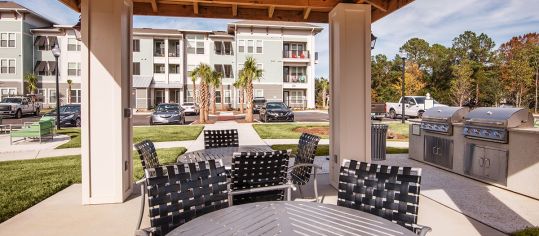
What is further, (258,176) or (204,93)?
(204,93)

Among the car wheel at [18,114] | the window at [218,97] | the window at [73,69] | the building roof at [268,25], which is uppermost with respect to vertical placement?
the building roof at [268,25]

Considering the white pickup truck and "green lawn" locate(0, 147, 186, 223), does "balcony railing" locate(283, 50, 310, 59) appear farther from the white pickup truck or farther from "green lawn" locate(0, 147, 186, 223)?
"green lawn" locate(0, 147, 186, 223)

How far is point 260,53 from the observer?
39219 mm

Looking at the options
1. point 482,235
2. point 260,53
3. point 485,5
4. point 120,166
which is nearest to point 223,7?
point 120,166

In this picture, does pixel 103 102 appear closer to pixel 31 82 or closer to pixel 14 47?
pixel 31 82

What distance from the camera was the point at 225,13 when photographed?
22.8 ft

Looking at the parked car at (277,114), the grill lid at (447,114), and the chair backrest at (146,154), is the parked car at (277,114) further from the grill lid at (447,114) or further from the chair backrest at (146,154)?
the chair backrest at (146,154)

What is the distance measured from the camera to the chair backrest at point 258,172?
339cm

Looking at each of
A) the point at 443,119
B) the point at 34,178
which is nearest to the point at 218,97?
the point at 34,178

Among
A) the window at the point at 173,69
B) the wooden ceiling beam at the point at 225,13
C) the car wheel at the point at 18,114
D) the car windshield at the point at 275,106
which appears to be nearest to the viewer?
the wooden ceiling beam at the point at 225,13

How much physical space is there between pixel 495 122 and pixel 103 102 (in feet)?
22.6

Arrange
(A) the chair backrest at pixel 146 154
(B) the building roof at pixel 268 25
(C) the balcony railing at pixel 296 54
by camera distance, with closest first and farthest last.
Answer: (A) the chair backrest at pixel 146 154 → (B) the building roof at pixel 268 25 → (C) the balcony railing at pixel 296 54

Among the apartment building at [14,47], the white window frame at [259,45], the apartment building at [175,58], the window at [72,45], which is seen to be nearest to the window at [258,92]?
the apartment building at [175,58]

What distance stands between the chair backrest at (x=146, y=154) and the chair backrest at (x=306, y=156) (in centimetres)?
198
